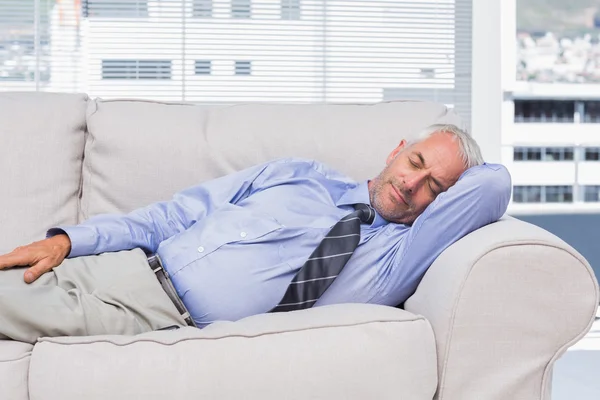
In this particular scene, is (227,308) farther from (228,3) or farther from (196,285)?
(228,3)

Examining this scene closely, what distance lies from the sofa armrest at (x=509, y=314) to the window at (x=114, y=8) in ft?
7.60

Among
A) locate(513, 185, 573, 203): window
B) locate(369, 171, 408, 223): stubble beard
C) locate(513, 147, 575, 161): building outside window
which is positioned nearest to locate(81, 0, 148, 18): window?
locate(369, 171, 408, 223): stubble beard

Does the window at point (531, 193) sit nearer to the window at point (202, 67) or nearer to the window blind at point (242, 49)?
the window blind at point (242, 49)

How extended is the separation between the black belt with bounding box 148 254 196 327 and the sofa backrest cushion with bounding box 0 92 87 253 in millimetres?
399

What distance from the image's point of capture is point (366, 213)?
190cm

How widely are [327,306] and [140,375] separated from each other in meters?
0.45

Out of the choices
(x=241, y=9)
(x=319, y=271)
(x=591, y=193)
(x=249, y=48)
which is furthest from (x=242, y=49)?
(x=591, y=193)

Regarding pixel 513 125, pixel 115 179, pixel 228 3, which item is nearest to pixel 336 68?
pixel 228 3

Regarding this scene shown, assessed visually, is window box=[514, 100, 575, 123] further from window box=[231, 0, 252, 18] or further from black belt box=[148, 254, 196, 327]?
black belt box=[148, 254, 196, 327]

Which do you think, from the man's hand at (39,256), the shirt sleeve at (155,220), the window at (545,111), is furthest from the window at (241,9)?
the window at (545,111)

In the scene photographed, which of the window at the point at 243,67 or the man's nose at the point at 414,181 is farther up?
the window at the point at 243,67

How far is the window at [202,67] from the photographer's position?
344 centimetres

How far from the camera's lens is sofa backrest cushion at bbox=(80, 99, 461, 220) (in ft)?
6.93

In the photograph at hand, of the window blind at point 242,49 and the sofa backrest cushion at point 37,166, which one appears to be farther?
the window blind at point 242,49
